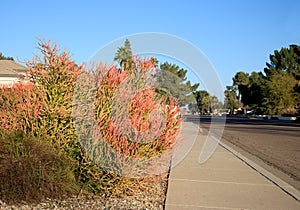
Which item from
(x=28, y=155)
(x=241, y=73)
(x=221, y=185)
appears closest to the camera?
Result: (x=28, y=155)

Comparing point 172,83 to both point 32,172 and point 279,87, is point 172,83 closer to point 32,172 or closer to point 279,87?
point 32,172

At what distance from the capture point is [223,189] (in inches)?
300

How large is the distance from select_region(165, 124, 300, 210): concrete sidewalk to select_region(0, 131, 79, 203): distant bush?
5.92ft

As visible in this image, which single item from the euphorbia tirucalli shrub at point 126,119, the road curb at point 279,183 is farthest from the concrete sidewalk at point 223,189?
the euphorbia tirucalli shrub at point 126,119

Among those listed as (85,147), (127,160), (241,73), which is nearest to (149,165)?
(127,160)

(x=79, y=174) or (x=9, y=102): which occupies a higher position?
(x=9, y=102)

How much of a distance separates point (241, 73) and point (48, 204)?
144266mm

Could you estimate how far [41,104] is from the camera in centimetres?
670

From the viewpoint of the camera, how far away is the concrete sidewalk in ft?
21.2

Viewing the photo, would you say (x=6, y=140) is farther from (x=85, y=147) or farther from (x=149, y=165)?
(x=149, y=165)

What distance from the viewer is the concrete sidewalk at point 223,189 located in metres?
6.45

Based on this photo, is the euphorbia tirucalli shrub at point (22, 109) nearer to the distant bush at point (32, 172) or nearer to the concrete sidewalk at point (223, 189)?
the distant bush at point (32, 172)

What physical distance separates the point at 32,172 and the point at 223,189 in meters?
3.82

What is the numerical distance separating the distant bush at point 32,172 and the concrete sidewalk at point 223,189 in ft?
5.92
